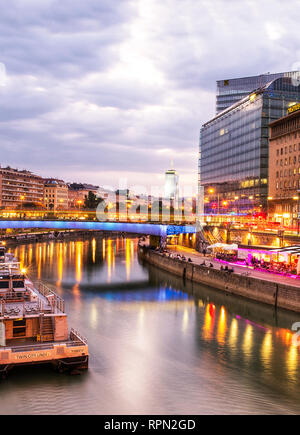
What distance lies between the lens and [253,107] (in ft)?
381

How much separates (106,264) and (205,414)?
6763 cm

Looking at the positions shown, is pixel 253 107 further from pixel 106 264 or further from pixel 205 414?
pixel 205 414

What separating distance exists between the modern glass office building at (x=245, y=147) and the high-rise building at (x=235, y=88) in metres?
26.8

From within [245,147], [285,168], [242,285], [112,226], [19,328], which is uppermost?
[245,147]

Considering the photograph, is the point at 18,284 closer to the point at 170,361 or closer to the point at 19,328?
the point at 19,328

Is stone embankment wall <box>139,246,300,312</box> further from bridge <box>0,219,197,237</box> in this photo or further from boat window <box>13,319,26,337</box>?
boat window <box>13,319,26,337</box>

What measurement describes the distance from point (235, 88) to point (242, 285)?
133369 millimetres

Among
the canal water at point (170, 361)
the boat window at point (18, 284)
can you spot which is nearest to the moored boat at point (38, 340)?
the canal water at point (170, 361)

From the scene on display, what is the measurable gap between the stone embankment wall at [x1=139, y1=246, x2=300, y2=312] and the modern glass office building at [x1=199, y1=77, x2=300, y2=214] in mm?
34200

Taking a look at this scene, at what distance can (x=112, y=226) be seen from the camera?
9206 cm

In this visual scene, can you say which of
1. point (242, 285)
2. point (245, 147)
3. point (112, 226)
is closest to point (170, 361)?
point (242, 285)

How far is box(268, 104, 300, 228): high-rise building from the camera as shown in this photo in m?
93.0

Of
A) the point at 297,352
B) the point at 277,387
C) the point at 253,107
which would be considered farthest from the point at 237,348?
the point at 253,107

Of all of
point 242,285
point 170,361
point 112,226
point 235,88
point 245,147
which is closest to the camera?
point 170,361
